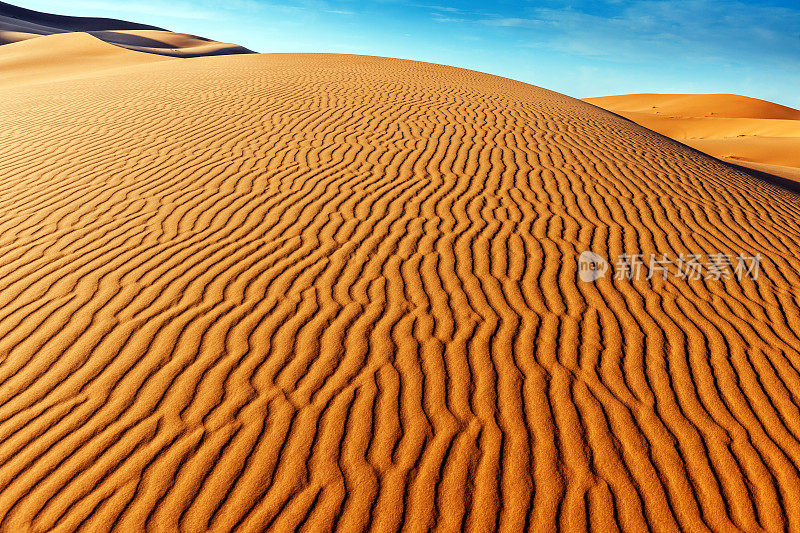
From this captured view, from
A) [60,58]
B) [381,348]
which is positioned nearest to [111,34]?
[60,58]

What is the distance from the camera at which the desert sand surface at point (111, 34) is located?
38219 mm

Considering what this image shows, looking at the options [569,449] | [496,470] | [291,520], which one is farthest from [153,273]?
[569,449]

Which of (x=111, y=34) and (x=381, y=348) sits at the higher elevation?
(x=381, y=348)

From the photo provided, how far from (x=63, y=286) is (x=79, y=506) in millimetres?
2229

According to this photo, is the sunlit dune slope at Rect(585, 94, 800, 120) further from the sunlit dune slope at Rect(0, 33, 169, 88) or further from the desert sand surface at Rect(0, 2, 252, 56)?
the desert sand surface at Rect(0, 2, 252, 56)

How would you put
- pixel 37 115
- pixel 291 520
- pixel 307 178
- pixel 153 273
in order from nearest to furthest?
pixel 291 520 < pixel 153 273 < pixel 307 178 < pixel 37 115

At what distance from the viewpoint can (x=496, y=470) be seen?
2.75m

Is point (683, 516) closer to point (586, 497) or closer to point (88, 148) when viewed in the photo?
point (586, 497)

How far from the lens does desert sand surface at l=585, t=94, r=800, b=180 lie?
55.4 ft
